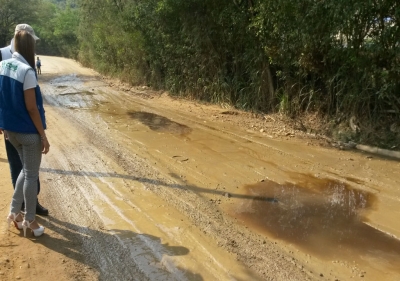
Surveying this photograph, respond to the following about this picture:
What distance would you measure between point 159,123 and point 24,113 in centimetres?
624

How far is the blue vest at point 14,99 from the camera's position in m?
3.44

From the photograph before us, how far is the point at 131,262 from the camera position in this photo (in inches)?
141

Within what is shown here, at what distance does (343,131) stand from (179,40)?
754 centimetres

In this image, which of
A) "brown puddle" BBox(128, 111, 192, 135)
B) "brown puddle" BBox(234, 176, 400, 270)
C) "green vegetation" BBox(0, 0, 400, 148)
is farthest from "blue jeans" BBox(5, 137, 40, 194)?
"green vegetation" BBox(0, 0, 400, 148)

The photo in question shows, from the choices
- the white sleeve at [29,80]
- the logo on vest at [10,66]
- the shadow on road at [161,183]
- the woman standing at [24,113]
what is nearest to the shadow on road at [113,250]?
the woman standing at [24,113]

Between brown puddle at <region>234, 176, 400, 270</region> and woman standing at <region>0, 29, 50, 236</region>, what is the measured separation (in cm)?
235

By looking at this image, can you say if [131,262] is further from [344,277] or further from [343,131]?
[343,131]

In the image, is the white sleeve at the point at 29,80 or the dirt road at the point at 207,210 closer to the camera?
the white sleeve at the point at 29,80

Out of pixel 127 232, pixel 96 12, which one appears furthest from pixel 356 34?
pixel 96 12

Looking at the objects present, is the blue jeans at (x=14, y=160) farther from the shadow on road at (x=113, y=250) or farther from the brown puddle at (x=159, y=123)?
the brown puddle at (x=159, y=123)

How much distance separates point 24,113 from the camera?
353cm

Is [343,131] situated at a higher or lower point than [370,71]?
lower

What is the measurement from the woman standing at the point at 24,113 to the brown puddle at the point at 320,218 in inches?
92.6

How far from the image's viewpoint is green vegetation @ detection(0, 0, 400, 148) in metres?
7.31
